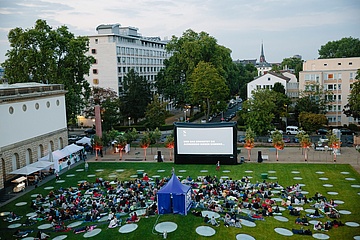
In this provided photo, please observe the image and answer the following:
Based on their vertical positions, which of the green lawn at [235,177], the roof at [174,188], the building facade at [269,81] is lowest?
the green lawn at [235,177]

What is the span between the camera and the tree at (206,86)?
61.0 m

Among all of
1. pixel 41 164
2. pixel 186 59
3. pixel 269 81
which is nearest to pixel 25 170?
pixel 41 164

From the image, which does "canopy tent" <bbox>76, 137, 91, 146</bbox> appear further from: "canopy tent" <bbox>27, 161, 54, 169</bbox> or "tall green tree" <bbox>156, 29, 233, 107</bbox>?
"tall green tree" <bbox>156, 29, 233, 107</bbox>

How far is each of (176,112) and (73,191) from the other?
62.5 meters

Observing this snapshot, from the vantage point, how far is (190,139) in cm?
3859

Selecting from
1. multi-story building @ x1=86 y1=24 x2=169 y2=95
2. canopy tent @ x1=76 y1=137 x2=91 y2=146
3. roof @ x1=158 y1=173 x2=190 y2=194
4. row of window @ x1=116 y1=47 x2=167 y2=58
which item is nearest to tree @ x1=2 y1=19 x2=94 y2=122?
canopy tent @ x1=76 y1=137 x2=91 y2=146

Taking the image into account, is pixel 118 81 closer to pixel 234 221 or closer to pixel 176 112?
pixel 176 112

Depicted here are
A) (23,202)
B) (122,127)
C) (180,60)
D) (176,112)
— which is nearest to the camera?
(23,202)

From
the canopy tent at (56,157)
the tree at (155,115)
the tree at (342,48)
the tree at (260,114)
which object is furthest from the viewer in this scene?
the tree at (342,48)

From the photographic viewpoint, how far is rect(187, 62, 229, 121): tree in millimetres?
61000

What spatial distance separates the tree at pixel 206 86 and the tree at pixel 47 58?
19.1 m

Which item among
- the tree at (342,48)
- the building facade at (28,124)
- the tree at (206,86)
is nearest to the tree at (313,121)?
the tree at (206,86)

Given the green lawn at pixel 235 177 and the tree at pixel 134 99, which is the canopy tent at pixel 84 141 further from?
the tree at pixel 134 99

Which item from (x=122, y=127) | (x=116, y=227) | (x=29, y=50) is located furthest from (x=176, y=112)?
(x=116, y=227)
